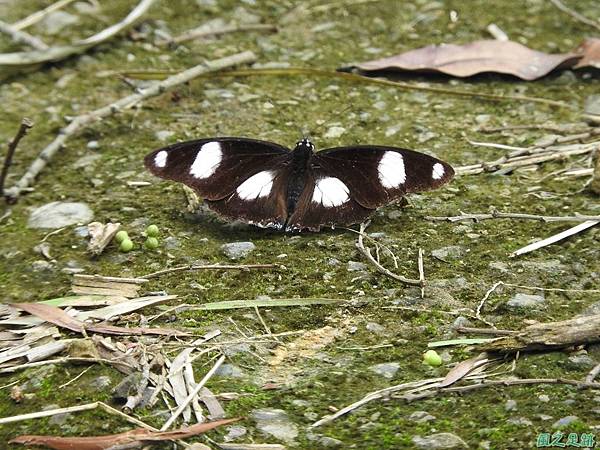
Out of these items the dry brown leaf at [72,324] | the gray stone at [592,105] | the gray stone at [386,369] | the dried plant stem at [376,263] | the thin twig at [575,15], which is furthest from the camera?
the thin twig at [575,15]

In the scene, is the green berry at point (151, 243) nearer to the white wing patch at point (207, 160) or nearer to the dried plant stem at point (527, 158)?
the white wing patch at point (207, 160)

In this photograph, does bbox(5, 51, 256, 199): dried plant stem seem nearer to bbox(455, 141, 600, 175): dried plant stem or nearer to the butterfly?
the butterfly

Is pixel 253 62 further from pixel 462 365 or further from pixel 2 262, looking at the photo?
pixel 462 365

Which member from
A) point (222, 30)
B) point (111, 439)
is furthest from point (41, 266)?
point (222, 30)

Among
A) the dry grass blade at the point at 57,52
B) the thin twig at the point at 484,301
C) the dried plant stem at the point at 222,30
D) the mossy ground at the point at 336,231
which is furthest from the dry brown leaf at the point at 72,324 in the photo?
the dried plant stem at the point at 222,30

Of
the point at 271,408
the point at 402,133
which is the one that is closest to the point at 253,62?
the point at 402,133

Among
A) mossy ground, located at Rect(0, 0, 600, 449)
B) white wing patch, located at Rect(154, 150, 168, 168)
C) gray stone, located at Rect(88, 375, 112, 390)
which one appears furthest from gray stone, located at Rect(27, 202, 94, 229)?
gray stone, located at Rect(88, 375, 112, 390)

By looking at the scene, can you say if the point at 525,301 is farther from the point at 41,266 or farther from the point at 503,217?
the point at 41,266
